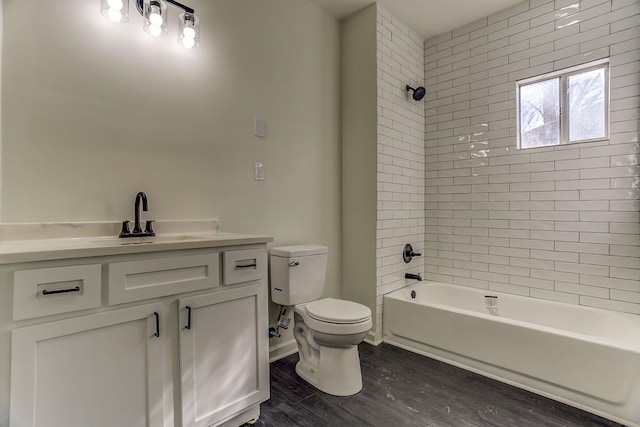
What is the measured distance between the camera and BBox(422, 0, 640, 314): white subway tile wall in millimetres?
2057

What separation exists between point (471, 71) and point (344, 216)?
1720 mm

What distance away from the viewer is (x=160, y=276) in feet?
4.02

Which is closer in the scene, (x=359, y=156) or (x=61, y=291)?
(x=61, y=291)

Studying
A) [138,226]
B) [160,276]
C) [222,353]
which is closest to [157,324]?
[160,276]

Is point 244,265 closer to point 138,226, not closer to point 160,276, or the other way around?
point 160,276

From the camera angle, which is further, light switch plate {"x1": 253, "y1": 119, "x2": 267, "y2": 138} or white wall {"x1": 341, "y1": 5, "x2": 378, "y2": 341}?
white wall {"x1": 341, "y1": 5, "x2": 378, "y2": 341}

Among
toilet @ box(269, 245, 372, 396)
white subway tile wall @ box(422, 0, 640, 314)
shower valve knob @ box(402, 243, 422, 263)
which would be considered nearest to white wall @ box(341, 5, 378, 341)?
white subway tile wall @ box(422, 0, 640, 314)

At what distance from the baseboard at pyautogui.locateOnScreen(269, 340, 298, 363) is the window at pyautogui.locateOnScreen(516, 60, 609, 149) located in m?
2.41

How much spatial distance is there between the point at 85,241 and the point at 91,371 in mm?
566

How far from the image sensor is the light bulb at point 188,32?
65.8 inches

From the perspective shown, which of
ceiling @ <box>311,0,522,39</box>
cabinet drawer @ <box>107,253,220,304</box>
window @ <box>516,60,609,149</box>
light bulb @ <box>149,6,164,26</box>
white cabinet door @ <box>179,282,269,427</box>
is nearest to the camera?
cabinet drawer @ <box>107,253,220,304</box>

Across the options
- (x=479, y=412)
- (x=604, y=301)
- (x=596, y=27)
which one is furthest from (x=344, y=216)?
(x=596, y=27)

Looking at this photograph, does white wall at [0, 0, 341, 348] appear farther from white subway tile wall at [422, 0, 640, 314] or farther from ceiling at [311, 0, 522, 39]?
white subway tile wall at [422, 0, 640, 314]

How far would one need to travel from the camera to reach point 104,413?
42.3 inches
